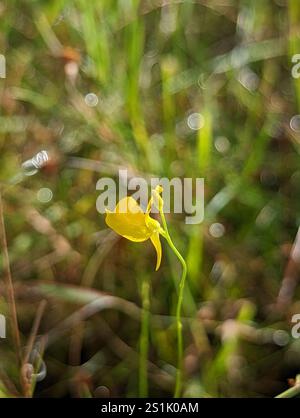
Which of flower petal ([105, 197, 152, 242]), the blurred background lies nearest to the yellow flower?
flower petal ([105, 197, 152, 242])

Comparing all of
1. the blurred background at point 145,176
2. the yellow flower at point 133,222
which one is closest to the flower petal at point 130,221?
the yellow flower at point 133,222

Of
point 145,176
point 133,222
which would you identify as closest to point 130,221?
point 133,222

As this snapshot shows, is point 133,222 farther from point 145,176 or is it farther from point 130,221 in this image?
point 145,176

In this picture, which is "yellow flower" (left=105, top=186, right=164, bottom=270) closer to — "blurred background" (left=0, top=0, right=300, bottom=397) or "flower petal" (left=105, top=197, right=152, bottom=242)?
"flower petal" (left=105, top=197, right=152, bottom=242)

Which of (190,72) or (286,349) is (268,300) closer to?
(286,349)

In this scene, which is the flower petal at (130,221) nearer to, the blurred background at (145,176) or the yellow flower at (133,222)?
the yellow flower at (133,222)

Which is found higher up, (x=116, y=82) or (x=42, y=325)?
(x=116, y=82)

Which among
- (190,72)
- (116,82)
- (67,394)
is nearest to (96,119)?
(116,82)
